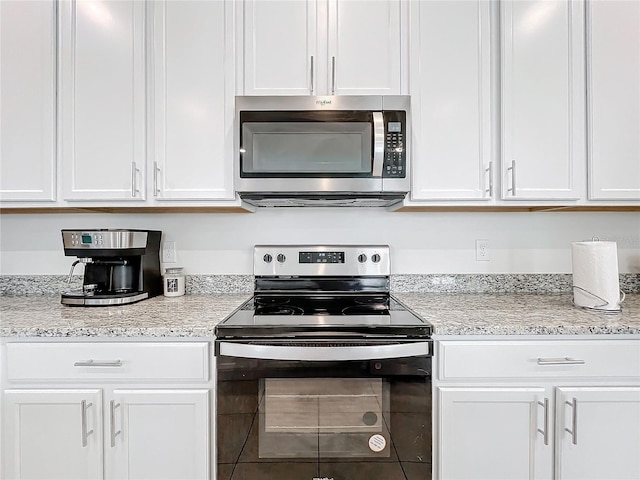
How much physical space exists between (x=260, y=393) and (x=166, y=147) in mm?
1116

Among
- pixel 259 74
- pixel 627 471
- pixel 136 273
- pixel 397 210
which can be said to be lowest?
pixel 627 471

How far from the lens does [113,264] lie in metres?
1.74

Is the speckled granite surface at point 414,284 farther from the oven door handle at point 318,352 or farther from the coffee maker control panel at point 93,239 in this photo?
the oven door handle at point 318,352

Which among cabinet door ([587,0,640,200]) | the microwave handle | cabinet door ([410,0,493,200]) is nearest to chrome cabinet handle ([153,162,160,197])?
the microwave handle

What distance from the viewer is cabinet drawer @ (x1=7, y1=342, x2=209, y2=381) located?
1.30 m

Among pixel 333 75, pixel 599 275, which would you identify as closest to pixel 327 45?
pixel 333 75

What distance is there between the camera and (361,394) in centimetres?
131

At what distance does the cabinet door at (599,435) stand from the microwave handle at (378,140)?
1080 mm

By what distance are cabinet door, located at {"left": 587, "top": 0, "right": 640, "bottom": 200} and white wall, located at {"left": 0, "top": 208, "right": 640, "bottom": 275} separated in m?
0.42

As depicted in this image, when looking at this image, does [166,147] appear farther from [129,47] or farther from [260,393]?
[260,393]

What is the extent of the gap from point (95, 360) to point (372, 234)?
1.34 meters

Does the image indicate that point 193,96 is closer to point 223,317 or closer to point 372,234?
point 223,317

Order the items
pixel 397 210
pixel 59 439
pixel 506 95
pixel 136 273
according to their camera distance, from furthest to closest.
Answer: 1. pixel 397 210
2. pixel 136 273
3. pixel 506 95
4. pixel 59 439

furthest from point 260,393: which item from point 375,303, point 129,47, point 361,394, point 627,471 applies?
point 129,47
